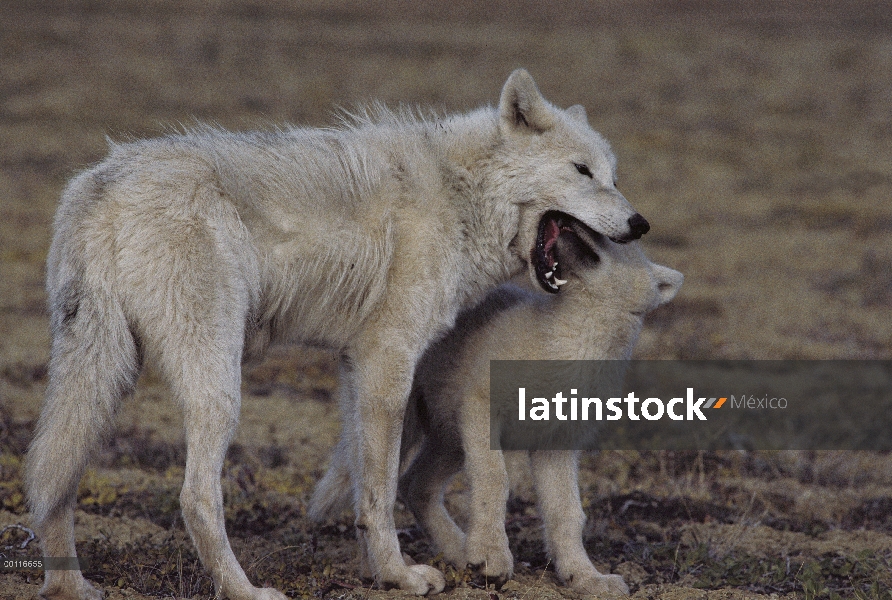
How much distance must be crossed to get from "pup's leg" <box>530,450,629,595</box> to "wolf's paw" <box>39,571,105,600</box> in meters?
2.25

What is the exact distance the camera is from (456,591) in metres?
4.80

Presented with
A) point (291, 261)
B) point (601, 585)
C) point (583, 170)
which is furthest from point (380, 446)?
point (583, 170)

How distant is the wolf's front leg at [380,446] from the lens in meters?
4.82

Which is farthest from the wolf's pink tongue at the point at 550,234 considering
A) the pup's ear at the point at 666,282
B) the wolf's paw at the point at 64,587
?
the wolf's paw at the point at 64,587

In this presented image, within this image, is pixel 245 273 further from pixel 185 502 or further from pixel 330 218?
pixel 185 502

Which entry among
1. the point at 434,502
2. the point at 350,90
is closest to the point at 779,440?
the point at 434,502

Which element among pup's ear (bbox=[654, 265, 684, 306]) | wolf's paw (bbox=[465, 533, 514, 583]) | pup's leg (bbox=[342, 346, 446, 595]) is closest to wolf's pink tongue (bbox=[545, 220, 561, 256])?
pup's ear (bbox=[654, 265, 684, 306])

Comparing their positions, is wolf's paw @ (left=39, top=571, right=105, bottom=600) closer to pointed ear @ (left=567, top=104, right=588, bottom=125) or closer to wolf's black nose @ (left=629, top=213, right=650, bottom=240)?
wolf's black nose @ (left=629, top=213, right=650, bottom=240)

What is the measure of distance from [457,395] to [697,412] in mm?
3540

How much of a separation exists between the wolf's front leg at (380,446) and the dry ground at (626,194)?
23cm

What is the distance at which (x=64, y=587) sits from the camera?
4344 mm

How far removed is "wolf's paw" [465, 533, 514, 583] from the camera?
492cm

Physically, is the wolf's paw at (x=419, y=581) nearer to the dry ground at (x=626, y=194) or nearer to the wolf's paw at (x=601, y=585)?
the dry ground at (x=626, y=194)

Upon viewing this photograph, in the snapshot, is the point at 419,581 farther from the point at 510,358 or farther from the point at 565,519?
the point at 510,358
